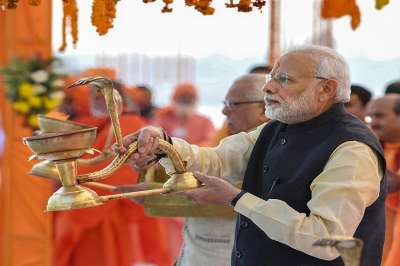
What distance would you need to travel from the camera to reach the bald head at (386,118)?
4.26m

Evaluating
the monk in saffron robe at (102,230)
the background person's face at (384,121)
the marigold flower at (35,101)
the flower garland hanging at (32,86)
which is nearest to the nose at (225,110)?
the background person's face at (384,121)

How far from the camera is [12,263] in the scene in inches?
218

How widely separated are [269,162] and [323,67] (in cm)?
29

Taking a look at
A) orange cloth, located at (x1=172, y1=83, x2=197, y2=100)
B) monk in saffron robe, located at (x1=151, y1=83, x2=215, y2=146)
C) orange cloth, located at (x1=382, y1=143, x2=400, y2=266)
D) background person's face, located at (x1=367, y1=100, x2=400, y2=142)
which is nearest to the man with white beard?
orange cloth, located at (x1=382, y1=143, x2=400, y2=266)

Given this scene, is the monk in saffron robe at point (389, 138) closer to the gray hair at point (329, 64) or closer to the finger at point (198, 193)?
the gray hair at point (329, 64)

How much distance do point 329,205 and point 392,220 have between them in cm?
185

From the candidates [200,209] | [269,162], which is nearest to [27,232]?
[200,209]

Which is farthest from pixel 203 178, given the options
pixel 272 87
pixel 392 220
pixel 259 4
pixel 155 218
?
pixel 155 218

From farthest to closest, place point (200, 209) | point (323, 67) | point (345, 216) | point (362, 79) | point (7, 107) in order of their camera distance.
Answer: point (362, 79) < point (7, 107) < point (200, 209) < point (323, 67) < point (345, 216)

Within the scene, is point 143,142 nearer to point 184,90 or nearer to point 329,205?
point 329,205

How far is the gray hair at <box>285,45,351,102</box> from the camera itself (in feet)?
8.29

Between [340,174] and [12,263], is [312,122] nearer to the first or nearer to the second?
[340,174]

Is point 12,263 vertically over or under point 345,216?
under

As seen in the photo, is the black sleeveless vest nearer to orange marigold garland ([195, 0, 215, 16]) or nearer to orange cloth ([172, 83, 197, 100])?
orange marigold garland ([195, 0, 215, 16])
